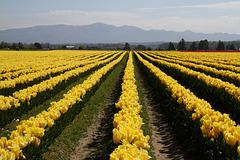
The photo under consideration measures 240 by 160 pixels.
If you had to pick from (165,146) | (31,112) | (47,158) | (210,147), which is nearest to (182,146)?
(165,146)

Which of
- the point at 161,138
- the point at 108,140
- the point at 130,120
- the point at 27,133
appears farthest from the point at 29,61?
Result: the point at 130,120

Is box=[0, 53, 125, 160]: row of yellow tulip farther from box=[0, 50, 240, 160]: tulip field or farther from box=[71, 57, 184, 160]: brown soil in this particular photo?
box=[71, 57, 184, 160]: brown soil

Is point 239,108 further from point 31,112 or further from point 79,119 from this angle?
point 31,112

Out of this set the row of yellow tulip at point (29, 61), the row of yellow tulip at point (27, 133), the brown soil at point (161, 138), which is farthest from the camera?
the row of yellow tulip at point (29, 61)

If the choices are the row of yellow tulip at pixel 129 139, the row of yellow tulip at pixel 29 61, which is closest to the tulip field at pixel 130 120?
the row of yellow tulip at pixel 129 139

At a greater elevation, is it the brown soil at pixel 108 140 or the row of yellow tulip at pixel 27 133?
the row of yellow tulip at pixel 27 133

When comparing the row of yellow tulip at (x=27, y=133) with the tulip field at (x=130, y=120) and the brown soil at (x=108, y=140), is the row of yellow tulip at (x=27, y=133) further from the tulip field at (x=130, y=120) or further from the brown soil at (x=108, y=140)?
the brown soil at (x=108, y=140)

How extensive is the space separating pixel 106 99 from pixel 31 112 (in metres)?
4.30

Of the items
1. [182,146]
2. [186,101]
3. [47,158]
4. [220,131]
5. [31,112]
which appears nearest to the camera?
[220,131]

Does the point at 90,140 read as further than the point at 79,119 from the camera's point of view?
No

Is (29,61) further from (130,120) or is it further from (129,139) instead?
(129,139)

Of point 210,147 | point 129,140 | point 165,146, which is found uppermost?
point 129,140

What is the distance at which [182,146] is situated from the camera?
6867mm

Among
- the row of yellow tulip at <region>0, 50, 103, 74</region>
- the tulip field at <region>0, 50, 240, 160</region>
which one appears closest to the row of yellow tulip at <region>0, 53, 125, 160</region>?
the tulip field at <region>0, 50, 240, 160</region>
